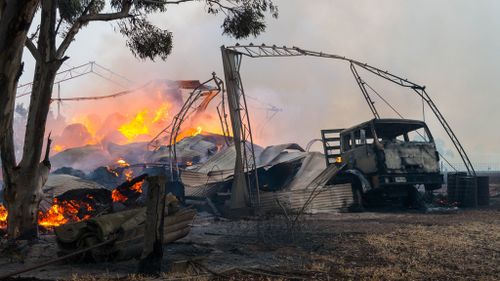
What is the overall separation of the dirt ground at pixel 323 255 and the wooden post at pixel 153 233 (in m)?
0.19

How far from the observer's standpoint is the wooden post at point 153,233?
17.8 feet

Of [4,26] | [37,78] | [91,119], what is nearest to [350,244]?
[4,26]

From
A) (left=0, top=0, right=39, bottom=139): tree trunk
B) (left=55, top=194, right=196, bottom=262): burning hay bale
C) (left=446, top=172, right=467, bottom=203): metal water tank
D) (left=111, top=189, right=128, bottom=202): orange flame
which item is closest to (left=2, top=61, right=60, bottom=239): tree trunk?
(left=55, top=194, right=196, bottom=262): burning hay bale

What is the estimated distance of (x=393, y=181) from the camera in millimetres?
12961

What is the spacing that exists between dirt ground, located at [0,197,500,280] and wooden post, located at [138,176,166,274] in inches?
7.4

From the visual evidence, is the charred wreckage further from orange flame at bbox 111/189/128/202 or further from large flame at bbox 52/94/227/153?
large flame at bbox 52/94/227/153

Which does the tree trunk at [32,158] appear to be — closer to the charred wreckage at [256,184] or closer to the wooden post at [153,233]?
the charred wreckage at [256,184]

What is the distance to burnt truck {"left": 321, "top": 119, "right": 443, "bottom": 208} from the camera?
1311 centimetres

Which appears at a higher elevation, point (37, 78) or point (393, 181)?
point (37, 78)

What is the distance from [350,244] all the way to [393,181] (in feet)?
20.0

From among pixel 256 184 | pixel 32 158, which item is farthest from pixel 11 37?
pixel 256 184

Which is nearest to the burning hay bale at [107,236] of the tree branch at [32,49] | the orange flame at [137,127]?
the tree branch at [32,49]

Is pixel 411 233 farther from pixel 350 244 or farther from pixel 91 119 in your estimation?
pixel 91 119

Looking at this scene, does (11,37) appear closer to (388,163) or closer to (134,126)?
(388,163)
